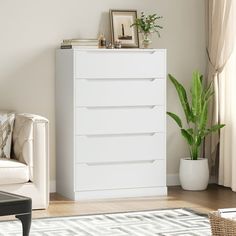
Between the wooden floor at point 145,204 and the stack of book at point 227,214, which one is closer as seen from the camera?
the stack of book at point 227,214

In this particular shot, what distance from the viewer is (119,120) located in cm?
624

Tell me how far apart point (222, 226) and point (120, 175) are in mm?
2223

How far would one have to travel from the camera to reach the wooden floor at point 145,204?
5719mm

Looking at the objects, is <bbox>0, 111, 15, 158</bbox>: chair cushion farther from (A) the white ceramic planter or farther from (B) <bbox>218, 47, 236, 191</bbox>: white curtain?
(B) <bbox>218, 47, 236, 191</bbox>: white curtain

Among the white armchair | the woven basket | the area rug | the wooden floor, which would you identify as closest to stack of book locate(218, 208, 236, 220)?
the woven basket

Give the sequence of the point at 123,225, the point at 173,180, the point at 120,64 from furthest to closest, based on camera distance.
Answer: the point at 173,180 < the point at 120,64 < the point at 123,225

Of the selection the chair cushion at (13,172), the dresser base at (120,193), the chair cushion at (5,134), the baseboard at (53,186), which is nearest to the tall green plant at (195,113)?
the dresser base at (120,193)

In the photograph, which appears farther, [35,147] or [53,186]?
[53,186]

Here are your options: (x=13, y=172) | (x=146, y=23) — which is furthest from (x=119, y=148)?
(x=146, y=23)

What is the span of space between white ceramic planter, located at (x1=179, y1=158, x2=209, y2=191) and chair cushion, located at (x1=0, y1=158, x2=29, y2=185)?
1.60 m

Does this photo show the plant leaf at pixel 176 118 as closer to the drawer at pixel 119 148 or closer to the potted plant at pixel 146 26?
the drawer at pixel 119 148

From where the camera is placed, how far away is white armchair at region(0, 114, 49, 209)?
5.68m

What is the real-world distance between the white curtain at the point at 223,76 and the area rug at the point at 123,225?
1175 mm

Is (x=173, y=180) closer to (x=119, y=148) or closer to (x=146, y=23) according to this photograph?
(x=119, y=148)
